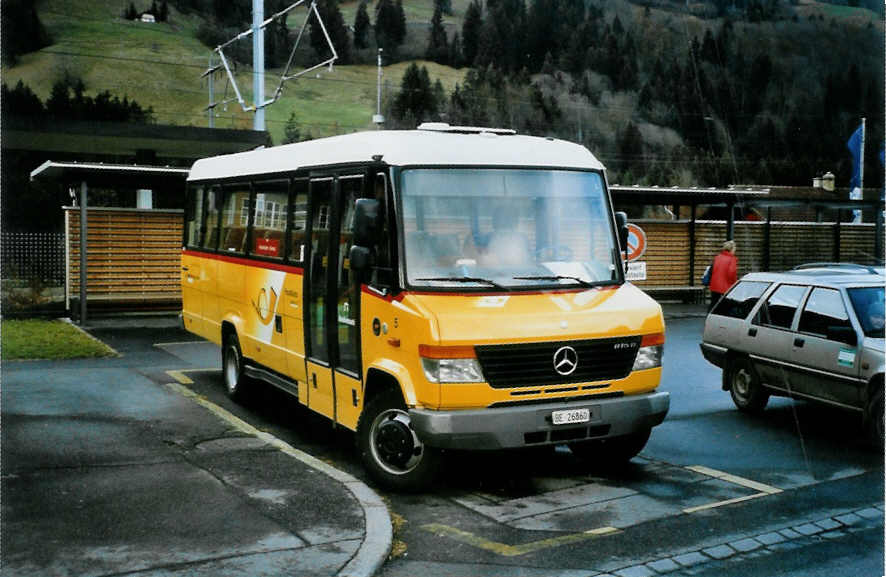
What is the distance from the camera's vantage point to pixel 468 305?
7805 mm

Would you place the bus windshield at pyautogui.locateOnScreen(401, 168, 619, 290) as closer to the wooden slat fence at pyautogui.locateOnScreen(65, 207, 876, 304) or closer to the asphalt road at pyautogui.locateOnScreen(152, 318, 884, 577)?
the asphalt road at pyautogui.locateOnScreen(152, 318, 884, 577)

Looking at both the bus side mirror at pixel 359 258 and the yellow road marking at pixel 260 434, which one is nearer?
the bus side mirror at pixel 359 258

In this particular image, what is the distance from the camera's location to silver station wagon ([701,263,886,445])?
9820 millimetres

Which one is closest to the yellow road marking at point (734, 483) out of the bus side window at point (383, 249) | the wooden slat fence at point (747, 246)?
the bus side window at point (383, 249)

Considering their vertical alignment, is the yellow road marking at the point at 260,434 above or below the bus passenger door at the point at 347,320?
below

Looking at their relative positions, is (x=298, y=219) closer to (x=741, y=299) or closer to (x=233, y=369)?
(x=233, y=369)

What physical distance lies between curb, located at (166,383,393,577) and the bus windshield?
171 centimetres

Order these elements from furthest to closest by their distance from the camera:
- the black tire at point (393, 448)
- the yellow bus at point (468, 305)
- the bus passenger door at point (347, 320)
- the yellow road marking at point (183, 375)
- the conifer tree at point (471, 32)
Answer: the conifer tree at point (471, 32), the yellow road marking at point (183, 375), the bus passenger door at point (347, 320), the black tire at point (393, 448), the yellow bus at point (468, 305)

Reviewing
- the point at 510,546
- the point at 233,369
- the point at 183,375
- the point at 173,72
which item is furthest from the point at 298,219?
the point at 173,72

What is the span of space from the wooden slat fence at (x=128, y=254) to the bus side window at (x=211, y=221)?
8092 mm

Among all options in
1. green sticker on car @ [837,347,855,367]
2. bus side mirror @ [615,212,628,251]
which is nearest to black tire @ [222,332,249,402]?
bus side mirror @ [615,212,628,251]

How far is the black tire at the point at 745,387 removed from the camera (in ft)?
37.4

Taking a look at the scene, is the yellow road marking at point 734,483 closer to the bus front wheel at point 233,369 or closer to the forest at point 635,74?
the bus front wheel at point 233,369

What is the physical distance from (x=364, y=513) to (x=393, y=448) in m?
0.98
